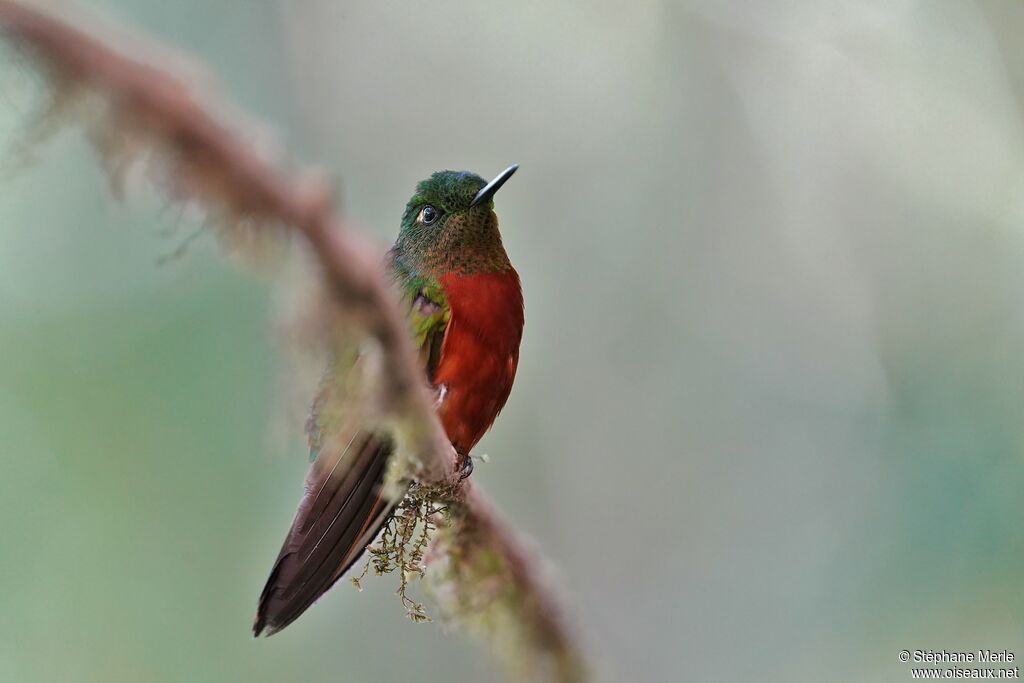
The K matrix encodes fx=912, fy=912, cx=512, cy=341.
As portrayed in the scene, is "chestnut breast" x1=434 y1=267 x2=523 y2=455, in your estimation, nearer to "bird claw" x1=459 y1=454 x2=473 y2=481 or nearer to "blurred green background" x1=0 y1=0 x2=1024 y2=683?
"bird claw" x1=459 y1=454 x2=473 y2=481

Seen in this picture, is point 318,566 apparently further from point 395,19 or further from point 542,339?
point 395,19

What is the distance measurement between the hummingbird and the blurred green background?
3.80 feet

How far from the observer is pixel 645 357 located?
5.77 m

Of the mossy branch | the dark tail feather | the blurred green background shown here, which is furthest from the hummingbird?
the blurred green background

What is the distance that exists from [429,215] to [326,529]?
52.1 inches

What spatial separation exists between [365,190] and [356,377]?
13.0 feet

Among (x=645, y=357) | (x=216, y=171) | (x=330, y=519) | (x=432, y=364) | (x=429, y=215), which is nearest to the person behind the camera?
(x=216, y=171)

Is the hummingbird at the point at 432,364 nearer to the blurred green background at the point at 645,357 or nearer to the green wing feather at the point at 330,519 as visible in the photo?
the green wing feather at the point at 330,519

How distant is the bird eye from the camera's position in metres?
3.34

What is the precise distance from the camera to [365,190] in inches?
217

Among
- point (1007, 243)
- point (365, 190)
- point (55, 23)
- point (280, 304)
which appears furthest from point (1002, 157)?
point (55, 23)

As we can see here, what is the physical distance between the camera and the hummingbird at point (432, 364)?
242 cm

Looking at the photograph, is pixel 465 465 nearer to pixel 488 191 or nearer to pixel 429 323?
pixel 429 323

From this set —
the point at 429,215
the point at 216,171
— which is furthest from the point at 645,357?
the point at 216,171
